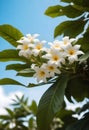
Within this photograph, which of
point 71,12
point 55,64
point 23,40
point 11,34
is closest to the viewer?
point 55,64

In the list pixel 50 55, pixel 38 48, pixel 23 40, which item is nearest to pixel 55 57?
pixel 50 55

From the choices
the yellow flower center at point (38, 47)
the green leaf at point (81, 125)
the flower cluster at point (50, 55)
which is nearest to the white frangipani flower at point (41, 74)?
the flower cluster at point (50, 55)

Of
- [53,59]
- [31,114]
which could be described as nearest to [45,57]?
[53,59]

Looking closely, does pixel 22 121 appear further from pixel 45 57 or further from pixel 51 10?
pixel 45 57

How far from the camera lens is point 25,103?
14.9 feet

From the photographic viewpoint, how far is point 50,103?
182cm

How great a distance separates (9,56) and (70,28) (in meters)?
0.49

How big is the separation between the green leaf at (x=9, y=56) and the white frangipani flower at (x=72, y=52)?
0.33m

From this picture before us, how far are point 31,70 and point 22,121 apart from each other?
2399mm

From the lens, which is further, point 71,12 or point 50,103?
point 71,12

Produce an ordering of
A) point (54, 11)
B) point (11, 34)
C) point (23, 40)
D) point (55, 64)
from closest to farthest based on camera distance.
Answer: point (55, 64)
point (23, 40)
point (11, 34)
point (54, 11)

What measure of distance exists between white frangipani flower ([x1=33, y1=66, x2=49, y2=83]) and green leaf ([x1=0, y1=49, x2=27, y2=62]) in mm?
214

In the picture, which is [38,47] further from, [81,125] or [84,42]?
[81,125]

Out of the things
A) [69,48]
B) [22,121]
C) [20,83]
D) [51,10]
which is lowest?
[22,121]
